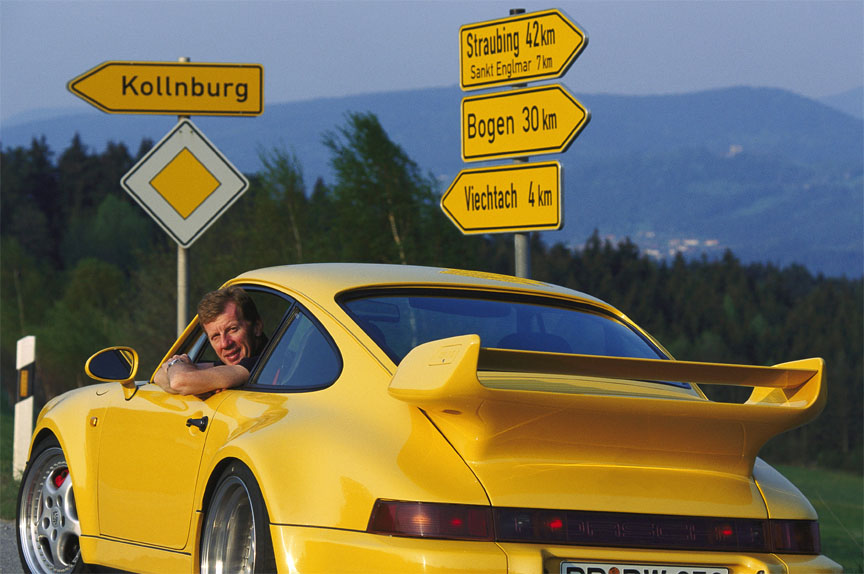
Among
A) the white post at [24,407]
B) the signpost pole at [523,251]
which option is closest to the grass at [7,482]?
the white post at [24,407]

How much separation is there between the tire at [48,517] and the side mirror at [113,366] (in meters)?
0.67

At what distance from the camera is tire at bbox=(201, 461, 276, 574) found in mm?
3646

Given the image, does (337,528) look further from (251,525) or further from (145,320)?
(145,320)

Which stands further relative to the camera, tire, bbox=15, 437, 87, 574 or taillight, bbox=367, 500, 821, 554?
tire, bbox=15, 437, 87, 574

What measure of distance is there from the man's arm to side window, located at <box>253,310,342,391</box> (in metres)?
0.10

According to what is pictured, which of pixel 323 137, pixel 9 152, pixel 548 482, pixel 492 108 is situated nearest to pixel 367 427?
pixel 548 482

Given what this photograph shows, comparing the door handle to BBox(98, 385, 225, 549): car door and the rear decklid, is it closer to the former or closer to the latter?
BBox(98, 385, 225, 549): car door

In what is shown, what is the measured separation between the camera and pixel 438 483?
331cm

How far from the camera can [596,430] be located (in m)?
3.45

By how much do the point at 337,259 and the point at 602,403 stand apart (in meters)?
18.5

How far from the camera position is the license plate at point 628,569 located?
3.31m

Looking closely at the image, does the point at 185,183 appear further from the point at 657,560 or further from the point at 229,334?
the point at 657,560

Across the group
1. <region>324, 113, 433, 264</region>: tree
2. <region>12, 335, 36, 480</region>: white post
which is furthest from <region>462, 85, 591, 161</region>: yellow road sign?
<region>324, 113, 433, 264</region>: tree

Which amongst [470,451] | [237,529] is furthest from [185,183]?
[470,451]
